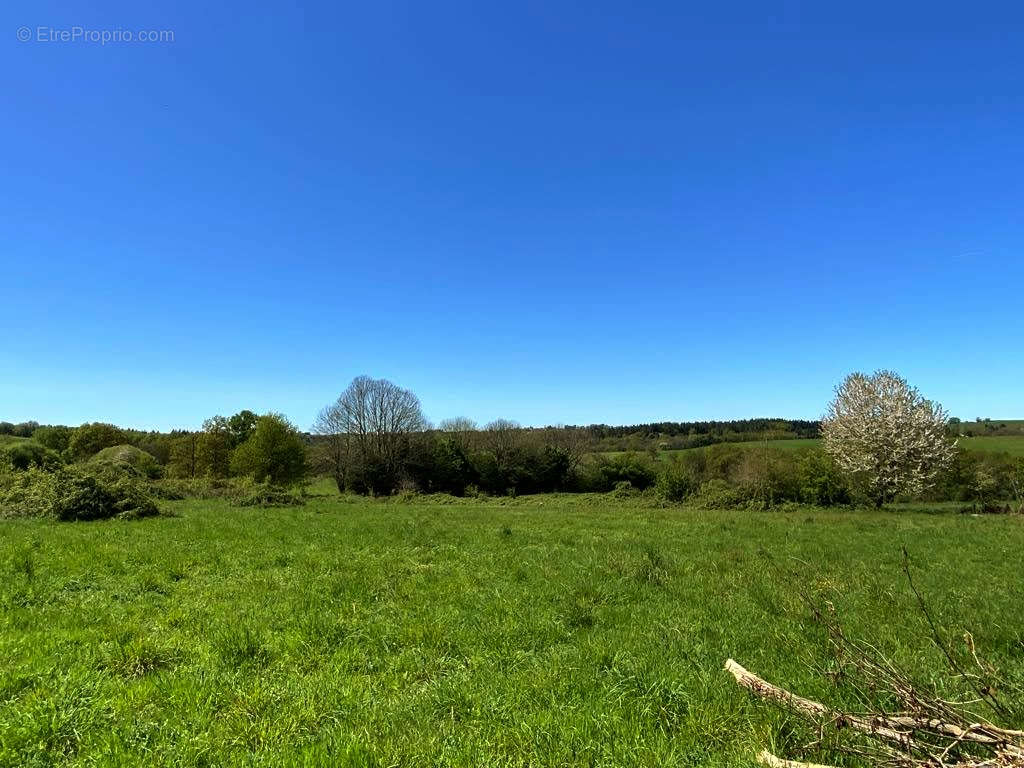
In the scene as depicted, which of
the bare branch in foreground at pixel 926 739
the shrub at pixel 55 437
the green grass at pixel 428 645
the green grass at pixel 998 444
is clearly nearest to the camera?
the bare branch in foreground at pixel 926 739

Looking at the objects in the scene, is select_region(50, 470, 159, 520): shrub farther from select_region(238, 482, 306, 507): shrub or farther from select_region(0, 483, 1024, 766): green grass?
select_region(0, 483, 1024, 766): green grass

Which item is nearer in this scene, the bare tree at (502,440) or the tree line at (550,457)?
the tree line at (550,457)

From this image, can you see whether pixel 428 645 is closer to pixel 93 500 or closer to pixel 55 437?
pixel 93 500

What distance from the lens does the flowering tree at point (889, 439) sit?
4019cm

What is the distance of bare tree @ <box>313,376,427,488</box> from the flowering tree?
45.7 meters

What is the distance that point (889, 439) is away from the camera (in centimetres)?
4066

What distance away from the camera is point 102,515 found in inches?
933

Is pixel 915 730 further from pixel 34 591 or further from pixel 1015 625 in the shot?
pixel 34 591

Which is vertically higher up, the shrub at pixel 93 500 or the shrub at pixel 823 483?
the shrub at pixel 93 500

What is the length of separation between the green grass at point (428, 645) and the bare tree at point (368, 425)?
1962 inches

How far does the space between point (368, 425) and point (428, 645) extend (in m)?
60.8

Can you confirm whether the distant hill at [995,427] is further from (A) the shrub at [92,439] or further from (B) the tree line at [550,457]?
(A) the shrub at [92,439]

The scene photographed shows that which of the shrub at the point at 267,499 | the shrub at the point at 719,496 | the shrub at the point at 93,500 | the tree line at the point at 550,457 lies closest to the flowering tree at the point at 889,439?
the tree line at the point at 550,457

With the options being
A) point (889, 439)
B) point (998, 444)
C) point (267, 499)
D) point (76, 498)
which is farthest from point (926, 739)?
point (998, 444)
